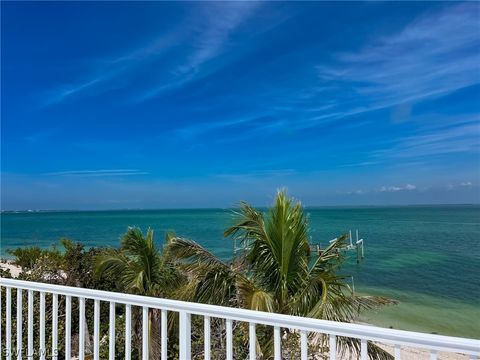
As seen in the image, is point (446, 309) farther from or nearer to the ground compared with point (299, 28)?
nearer to the ground

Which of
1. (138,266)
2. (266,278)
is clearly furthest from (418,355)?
(138,266)

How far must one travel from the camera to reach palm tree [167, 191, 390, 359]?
4273mm

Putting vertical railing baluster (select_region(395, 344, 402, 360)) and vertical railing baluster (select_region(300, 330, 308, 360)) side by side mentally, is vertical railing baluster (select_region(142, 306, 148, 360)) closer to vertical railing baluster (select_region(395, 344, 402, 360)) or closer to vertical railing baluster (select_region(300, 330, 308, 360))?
vertical railing baluster (select_region(300, 330, 308, 360))

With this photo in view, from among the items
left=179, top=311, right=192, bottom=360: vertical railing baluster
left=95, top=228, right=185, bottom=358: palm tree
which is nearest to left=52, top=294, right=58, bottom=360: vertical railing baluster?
left=179, top=311, right=192, bottom=360: vertical railing baluster

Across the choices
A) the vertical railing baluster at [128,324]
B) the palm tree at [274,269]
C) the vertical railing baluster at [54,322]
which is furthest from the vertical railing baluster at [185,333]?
the palm tree at [274,269]

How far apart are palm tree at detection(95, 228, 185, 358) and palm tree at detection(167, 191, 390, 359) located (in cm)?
149

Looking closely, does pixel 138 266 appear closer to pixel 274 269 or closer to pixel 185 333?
pixel 274 269

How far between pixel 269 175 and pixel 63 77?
99.2ft

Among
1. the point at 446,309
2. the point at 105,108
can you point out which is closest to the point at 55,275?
the point at 446,309

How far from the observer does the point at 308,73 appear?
1884 cm

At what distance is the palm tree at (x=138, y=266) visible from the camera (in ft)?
20.5

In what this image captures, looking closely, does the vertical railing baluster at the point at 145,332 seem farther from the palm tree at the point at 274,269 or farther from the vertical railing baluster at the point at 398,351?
the palm tree at the point at 274,269

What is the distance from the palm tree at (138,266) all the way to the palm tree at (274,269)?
1493mm

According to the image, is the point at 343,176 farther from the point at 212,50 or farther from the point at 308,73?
the point at 212,50
